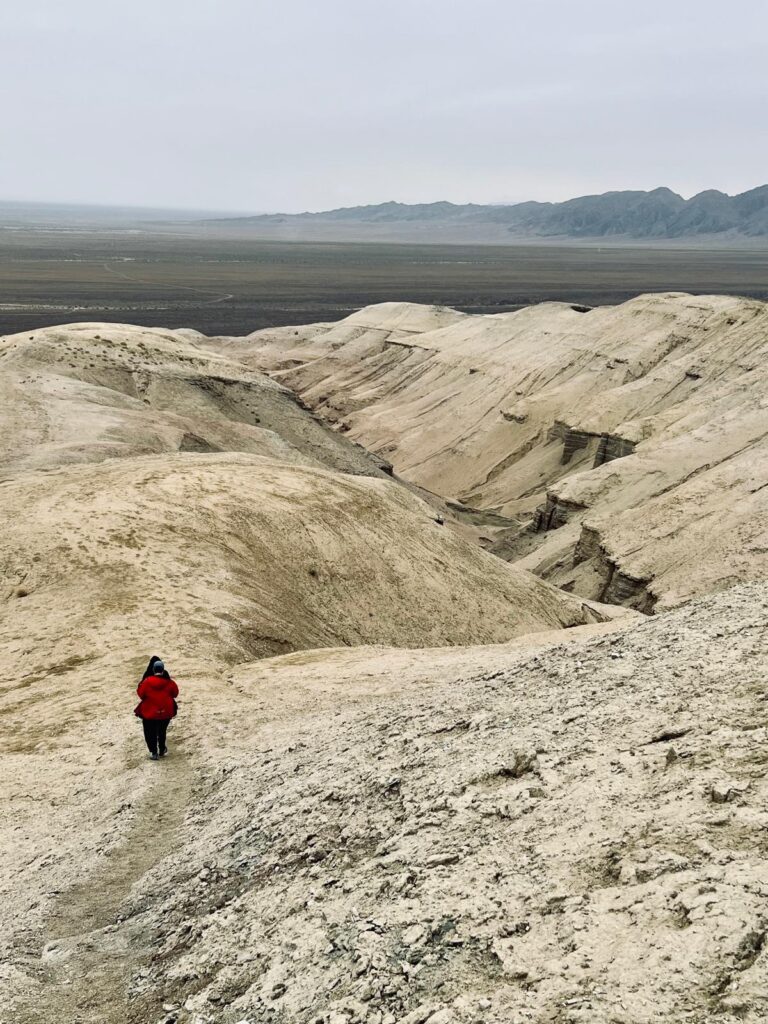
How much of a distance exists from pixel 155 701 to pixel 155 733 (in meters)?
0.43

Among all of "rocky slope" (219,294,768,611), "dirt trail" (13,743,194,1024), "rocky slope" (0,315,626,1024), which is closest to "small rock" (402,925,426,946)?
"dirt trail" (13,743,194,1024)

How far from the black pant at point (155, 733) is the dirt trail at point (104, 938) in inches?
30.5

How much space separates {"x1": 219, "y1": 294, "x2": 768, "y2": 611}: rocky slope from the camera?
2564 centimetres

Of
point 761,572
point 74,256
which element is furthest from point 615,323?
point 74,256

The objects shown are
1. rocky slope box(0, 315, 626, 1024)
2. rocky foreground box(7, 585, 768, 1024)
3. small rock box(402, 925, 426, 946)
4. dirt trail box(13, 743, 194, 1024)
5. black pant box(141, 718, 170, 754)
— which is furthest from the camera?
black pant box(141, 718, 170, 754)

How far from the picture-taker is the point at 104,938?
257 inches

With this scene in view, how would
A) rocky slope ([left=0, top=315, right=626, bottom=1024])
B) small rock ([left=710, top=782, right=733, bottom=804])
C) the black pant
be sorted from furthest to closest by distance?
1. the black pant
2. rocky slope ([left=0, top=315, right=626, bottom=1024])
3. small rock ([left=710, top=782, right=733, bottom=804])

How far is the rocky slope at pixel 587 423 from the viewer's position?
2564cm

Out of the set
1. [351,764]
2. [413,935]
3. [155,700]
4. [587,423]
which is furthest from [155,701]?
[587,423]

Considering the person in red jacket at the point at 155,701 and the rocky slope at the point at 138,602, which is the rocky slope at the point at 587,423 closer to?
the rocky slope at the point at 138,602

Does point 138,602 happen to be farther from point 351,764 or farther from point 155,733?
point 351,764

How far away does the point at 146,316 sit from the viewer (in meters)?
87.1

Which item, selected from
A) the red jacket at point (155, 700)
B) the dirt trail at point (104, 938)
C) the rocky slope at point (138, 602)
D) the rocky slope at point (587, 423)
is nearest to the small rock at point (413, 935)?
the dirt trail at point (104, 938)

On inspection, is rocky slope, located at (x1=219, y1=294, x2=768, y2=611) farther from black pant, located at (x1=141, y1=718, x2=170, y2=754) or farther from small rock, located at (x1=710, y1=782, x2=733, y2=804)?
small rock, located at (x1=710, y1=782, x2=733, y2=804)
